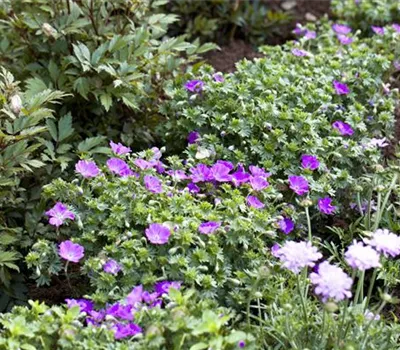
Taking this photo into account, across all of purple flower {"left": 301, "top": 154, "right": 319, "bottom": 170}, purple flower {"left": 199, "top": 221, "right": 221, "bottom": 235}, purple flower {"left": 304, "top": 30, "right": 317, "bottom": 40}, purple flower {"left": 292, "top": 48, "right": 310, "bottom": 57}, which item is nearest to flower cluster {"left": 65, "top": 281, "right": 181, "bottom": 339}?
purple flower {"left": 199, "top": 221, "right": 221, "bottom": 235}

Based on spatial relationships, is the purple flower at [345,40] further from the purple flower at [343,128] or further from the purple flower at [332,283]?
the purple flower at [332,283]

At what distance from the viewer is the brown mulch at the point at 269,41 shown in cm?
424

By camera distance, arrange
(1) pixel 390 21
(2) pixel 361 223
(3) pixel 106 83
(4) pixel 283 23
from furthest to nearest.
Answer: (4) pixel 283 23, (1) pixel 390 21, (3) pixel 106 83, (2) pixel 361 223

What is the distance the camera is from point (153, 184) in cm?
262

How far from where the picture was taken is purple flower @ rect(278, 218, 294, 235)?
2.63m

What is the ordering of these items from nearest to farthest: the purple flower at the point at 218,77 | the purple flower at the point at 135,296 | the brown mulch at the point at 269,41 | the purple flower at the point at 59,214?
the purple flower at the point at 135,296
the purple flower at the point at 59,214
the purple flower at the point at 218,77
the brown mulch at the point at 269,41

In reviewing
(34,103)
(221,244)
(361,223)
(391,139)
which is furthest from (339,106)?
(34,103)

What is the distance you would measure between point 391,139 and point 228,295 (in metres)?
1.40

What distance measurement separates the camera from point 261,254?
252 centimetres

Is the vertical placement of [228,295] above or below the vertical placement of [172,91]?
below

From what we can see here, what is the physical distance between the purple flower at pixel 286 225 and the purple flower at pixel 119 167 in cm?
55

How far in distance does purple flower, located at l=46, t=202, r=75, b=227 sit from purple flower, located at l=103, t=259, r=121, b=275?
0.24m

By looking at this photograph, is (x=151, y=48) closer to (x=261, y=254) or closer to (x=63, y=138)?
(x=63, y=138)

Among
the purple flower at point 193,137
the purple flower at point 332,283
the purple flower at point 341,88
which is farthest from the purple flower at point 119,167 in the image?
the purple flower at point 341,88
